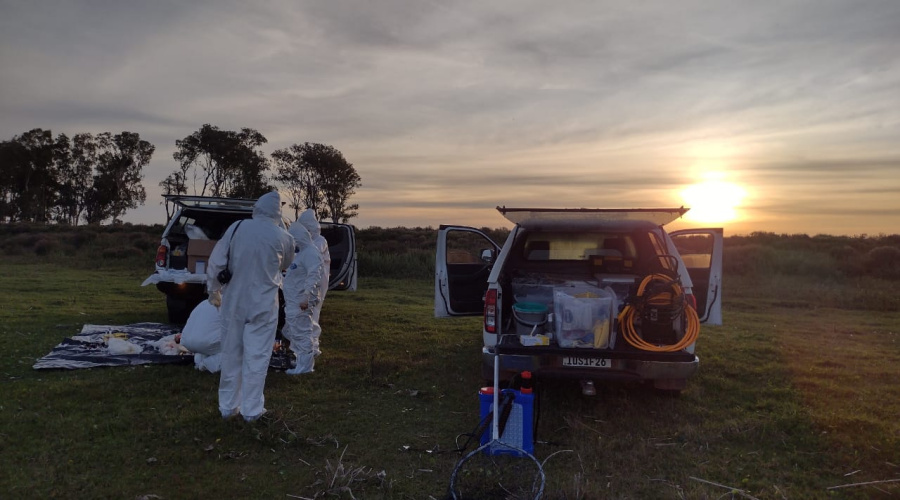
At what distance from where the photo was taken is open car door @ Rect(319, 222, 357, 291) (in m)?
9.70

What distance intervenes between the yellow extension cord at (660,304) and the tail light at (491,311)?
1073mm

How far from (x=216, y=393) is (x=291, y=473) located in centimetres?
214

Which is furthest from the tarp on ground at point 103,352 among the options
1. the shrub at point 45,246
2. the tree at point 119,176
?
the tree at point 119,176

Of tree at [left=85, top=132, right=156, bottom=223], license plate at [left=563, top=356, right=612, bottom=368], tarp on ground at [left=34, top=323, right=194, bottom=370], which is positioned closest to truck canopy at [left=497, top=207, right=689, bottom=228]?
license plate at [left=563, top=356, right=612, bottom=368]

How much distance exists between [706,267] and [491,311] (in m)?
2.49

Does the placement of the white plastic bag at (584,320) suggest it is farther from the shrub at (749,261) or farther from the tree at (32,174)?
the tree at (32,174)

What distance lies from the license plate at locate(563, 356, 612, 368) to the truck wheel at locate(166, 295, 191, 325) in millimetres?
6645

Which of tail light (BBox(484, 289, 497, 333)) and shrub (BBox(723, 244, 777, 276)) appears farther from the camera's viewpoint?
shrub (BBox(723, 244, 777, 276))

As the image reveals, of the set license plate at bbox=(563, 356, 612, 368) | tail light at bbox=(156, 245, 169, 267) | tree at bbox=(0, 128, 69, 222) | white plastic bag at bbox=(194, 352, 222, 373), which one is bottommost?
white plastic bag at bbox=(194, 352, 222, 373)

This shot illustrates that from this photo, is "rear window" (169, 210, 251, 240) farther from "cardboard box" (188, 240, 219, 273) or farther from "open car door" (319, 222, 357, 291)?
"open car door" (319, 222, 357, 291)

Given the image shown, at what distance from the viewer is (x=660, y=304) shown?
16.9ft

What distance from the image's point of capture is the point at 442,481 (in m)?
4.14

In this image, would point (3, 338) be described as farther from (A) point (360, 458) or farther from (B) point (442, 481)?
(B) point (442, 481)

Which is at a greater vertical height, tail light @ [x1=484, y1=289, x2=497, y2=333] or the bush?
the bush
